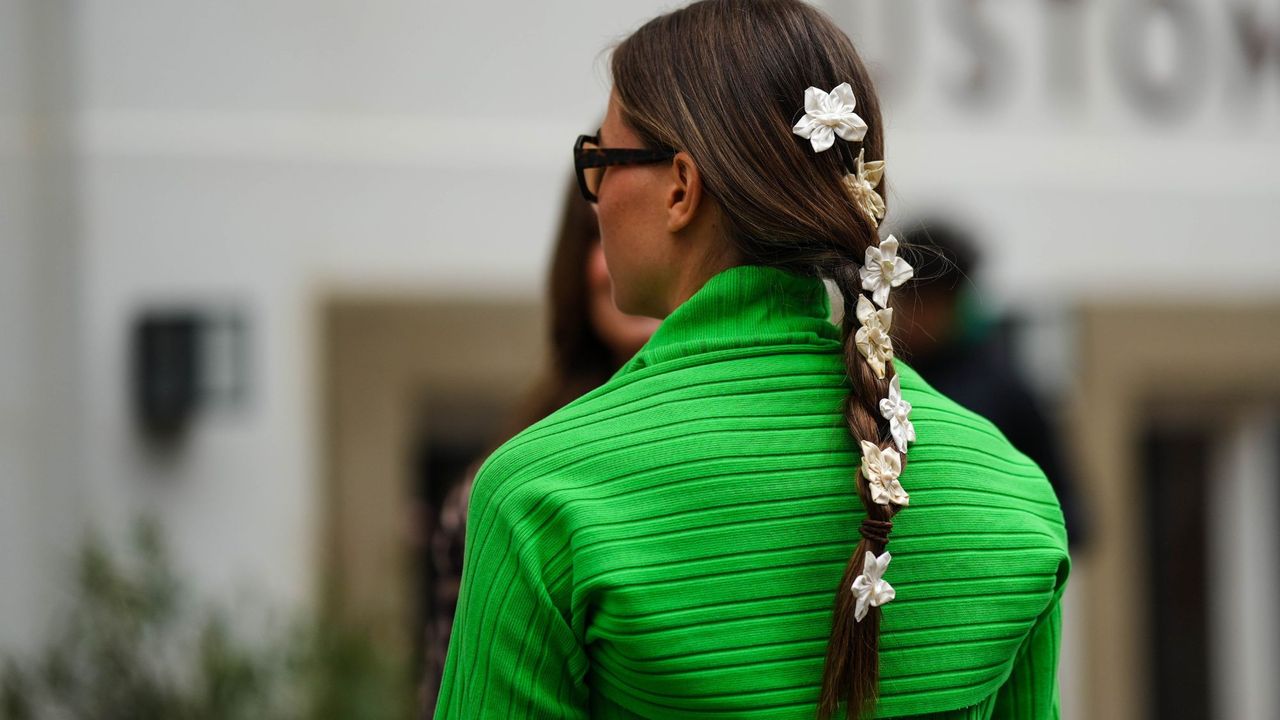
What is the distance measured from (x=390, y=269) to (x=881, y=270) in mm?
3753

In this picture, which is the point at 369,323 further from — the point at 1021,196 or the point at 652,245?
the point at 652,245

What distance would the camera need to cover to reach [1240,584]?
21.1 feet

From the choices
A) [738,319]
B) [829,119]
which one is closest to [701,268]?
[738,319]

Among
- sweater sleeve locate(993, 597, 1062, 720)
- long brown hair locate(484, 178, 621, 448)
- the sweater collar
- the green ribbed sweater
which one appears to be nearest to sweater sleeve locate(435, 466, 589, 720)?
the green ribbed sweater

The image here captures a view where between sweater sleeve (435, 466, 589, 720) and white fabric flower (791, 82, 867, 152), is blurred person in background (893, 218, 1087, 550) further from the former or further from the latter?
sweater sleeve (435, 466, 589, 720)

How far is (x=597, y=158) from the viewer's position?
128cm

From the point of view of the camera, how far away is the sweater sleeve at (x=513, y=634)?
1116mm

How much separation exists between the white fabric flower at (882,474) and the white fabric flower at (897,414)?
0.06 feet

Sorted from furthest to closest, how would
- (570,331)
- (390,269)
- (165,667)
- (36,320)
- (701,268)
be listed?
1. (390,269)
2. (36,320)
3. (165,667)
4. (570,331)
5. (701,268)

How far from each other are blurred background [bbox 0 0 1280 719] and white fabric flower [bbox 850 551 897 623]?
2.43 m

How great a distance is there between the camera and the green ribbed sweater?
44.0 inches

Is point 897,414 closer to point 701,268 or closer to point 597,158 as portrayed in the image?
point 701,268

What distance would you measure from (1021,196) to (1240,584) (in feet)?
7.11

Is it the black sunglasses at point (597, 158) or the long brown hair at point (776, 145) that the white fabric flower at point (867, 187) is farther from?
the black sunglasses at point (597, 158)
